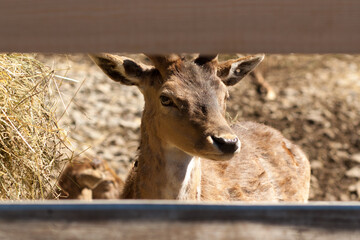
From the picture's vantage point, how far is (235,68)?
531 centimetres

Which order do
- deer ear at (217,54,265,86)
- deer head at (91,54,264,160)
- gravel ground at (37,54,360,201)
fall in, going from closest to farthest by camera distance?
1. deer head at (91,54,264,160)
2. deer ear at (217,54,265,86)
3. gravel ground at (37,54,360,201)

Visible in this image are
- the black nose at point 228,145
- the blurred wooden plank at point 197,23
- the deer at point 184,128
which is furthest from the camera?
the deer at point 184,128

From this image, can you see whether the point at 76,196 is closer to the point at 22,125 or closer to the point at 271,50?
the point at 22,125

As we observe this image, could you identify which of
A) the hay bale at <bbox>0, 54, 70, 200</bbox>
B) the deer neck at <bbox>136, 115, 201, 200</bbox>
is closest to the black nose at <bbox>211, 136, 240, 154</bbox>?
the deer neck at <bbox>136, 115, 201, 200</bbox>

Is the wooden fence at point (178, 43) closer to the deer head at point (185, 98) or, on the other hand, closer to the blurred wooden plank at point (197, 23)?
the blurred wooden plank at point (197, 23)

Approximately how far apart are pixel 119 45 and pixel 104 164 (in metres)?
6.32

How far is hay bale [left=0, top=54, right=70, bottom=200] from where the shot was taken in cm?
434

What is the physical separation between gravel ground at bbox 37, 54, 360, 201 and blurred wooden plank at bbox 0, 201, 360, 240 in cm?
702

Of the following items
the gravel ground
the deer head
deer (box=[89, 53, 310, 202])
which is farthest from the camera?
the gravel ground

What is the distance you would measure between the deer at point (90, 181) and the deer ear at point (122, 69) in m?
Answer: 2.49

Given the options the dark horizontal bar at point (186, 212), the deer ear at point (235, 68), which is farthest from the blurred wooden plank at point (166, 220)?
the deer ear at point (235, 68)

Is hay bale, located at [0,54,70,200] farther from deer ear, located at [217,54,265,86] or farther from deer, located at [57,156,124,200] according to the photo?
deer, located at [57,156,124,200]

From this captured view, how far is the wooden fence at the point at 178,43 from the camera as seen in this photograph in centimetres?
159

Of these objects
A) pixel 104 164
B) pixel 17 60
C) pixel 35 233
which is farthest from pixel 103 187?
pixel 35 233
